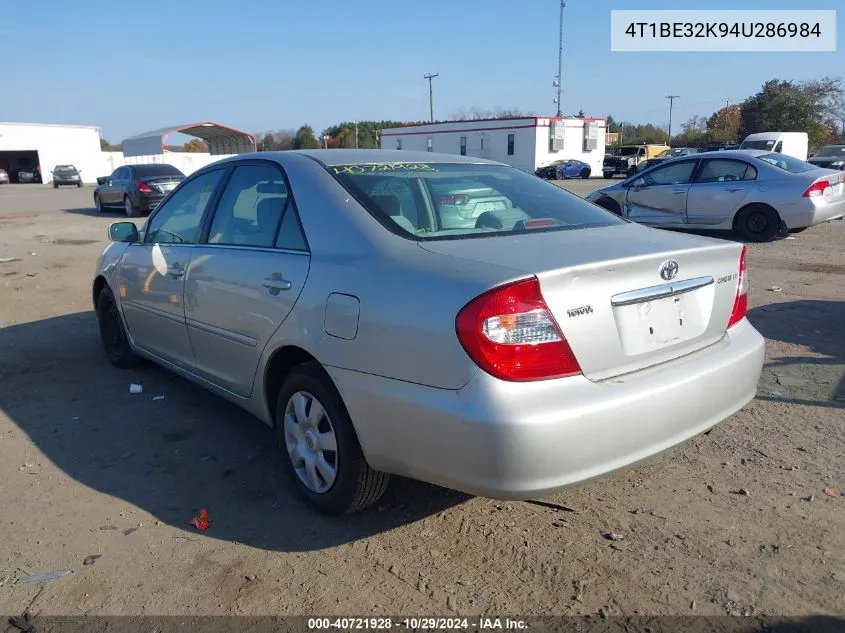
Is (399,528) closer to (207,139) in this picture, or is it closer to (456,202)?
(456,202)

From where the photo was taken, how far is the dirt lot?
2.58 meters

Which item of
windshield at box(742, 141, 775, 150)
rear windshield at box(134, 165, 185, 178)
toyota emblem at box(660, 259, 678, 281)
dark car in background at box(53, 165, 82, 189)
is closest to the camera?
toyota emblem at box(660, 259, 678, 281)

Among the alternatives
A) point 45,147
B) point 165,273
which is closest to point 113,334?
point 165,273

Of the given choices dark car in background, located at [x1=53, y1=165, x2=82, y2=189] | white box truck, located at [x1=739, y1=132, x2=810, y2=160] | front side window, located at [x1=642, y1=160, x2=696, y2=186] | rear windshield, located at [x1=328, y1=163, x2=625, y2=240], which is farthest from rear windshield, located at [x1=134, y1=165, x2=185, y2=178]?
dark car in background, located at [x1=53, y1=165, x2=82, y2=189]

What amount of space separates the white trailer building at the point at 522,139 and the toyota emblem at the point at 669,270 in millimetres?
43365

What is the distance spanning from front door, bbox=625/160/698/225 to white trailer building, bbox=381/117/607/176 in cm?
3395

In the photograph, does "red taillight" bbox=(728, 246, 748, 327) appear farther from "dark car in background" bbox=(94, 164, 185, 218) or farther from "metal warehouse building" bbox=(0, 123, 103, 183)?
"metal warehouse building" bbox=(0, 123, 103, 183)

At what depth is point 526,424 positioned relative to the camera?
232cm

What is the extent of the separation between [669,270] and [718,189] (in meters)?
9.12

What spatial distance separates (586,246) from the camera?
280cm

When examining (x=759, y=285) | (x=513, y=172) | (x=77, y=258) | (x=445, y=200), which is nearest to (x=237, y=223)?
(x=445, y=200)

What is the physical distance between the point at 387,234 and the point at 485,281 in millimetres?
653

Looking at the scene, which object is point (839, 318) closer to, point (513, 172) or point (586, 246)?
point (513, 172)

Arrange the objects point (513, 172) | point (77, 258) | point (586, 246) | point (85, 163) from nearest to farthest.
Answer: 1. point (586, 246)
2. point (513, 172)
3. point (77, 258)
4. point (85, 163)
